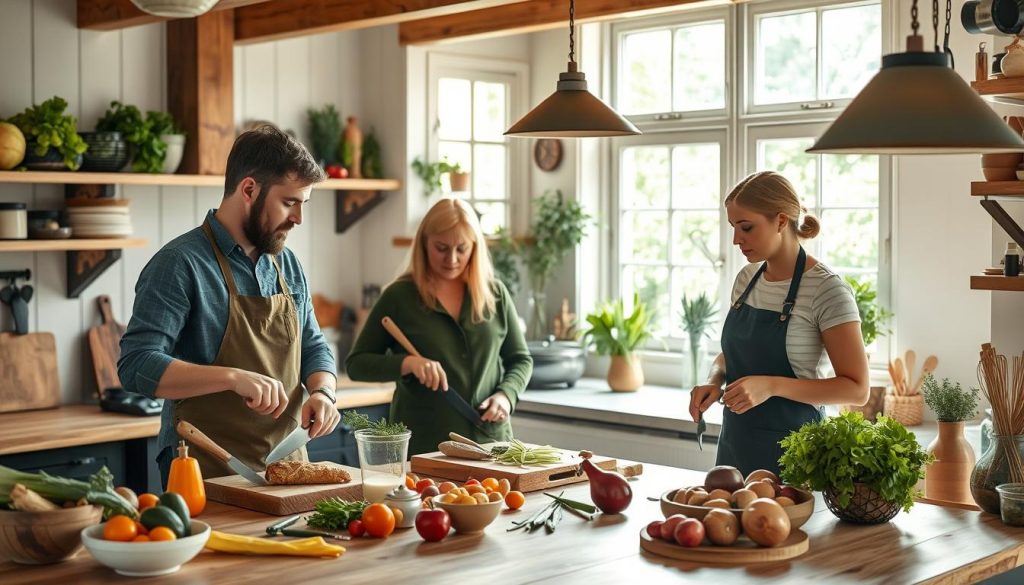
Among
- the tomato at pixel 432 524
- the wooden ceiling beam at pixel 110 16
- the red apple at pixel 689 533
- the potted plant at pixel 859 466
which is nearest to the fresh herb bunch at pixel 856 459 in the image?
the potted plant at pixel 859 466

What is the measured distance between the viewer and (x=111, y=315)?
516 cm

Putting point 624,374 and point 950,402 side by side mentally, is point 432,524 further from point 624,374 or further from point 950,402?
point 624,374

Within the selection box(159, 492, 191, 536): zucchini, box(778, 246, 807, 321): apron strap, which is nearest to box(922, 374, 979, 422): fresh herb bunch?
box(778, 246, 807, 321): apron strap

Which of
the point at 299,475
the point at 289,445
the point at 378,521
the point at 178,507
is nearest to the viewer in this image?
the point at 178,507

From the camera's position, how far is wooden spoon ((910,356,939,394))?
464cm

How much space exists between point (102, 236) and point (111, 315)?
0.44m

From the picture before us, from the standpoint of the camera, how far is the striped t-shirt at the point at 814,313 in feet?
10.5

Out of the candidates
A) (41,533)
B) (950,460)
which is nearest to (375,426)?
(41,533)

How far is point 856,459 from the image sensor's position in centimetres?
266

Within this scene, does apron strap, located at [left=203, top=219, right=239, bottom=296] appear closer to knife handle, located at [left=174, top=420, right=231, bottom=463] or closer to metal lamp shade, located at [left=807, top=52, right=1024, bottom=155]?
knife handle, located at [left=174, top=420, right=231, bottom=463]

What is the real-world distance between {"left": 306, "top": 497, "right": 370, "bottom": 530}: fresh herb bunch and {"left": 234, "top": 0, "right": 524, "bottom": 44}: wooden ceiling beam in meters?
2.17

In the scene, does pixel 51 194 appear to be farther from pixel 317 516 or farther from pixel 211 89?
pixel 317 516

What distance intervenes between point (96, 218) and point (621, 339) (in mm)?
2307

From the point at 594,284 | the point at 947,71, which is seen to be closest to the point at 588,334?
the point at 594,284
